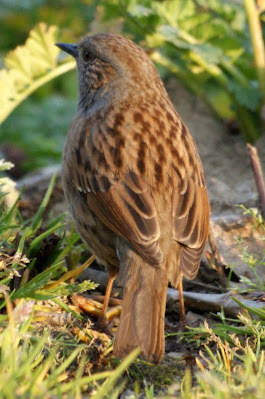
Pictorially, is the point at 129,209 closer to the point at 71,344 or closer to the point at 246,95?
the point at 71,344

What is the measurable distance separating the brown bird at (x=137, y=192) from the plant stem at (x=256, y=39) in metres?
1.65

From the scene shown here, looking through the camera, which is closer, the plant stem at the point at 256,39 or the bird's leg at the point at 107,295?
the bird's leg at the point at 107,295

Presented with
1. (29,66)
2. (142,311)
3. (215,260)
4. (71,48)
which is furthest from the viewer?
(29,66)

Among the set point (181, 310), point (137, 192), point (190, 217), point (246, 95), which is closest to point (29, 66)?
point (246, 95)

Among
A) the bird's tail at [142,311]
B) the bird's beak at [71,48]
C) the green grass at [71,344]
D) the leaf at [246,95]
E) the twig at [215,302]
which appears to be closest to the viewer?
the green grass at [71,344]

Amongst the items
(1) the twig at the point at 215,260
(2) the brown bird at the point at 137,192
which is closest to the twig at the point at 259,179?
(1) the twig at the point at 215,260

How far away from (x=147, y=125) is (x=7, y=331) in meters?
1.75

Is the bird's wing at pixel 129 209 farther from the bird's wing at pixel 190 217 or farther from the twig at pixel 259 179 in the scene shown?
the twig at pixel 259 179

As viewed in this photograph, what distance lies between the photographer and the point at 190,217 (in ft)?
14.7

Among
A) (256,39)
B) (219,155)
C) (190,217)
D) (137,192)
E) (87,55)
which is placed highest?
(256,39)

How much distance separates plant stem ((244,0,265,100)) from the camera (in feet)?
21.6

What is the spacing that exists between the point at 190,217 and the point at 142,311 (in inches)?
27.9

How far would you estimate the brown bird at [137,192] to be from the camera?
411cm

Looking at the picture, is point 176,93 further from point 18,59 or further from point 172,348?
point 172,348
